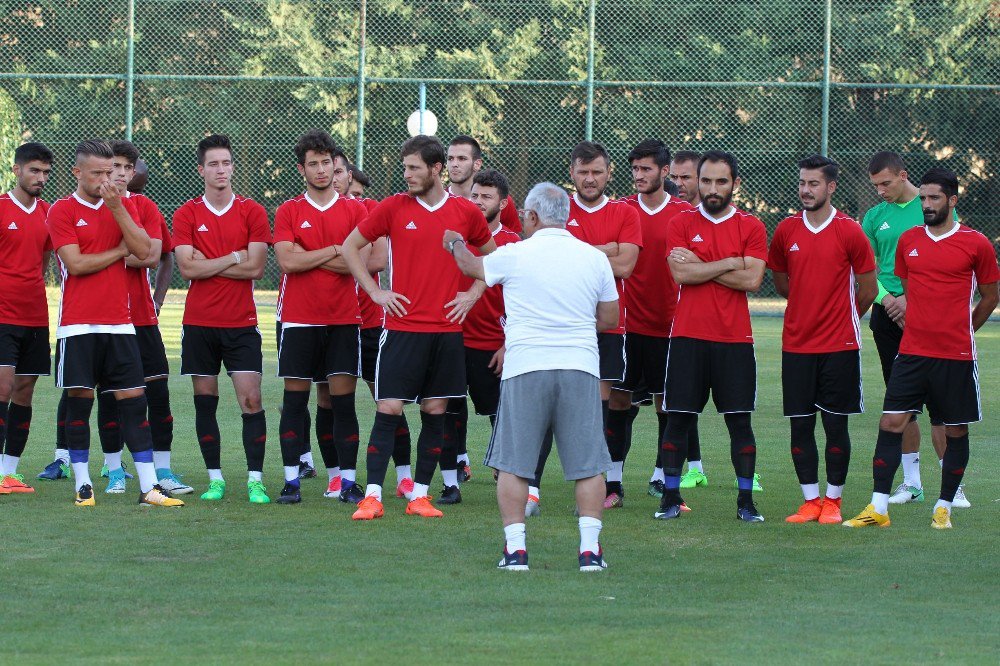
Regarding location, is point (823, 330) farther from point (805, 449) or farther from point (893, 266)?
point (893, 266)

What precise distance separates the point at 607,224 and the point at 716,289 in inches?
32.1

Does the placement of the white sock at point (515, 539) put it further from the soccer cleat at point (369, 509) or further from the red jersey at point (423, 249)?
the red jersey at point (423, 249)

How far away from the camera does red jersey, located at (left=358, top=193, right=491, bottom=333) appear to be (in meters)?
8.23

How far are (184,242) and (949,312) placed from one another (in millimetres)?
4530

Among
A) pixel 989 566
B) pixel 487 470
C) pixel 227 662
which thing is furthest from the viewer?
pixel 487 470

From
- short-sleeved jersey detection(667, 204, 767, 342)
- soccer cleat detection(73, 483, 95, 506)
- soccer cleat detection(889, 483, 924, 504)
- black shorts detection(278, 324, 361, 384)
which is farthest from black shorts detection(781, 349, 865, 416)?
soccer cleat detection(73, 483, 95, 506)

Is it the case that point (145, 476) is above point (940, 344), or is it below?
below

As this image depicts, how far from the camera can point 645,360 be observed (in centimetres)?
926

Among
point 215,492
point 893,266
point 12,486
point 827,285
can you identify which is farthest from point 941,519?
point 12,486

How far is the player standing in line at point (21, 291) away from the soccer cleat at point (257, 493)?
1433 millimetres

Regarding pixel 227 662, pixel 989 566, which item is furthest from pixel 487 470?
pixel 227 662

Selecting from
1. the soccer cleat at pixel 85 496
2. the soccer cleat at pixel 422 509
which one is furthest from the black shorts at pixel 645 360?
the soccer cleat at pixel 85 496

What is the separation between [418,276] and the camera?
827cm

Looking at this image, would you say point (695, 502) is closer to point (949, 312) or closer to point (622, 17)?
point (949, 312)
